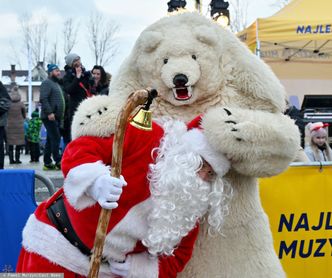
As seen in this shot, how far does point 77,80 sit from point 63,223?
5630mm

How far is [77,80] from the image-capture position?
26.1ft

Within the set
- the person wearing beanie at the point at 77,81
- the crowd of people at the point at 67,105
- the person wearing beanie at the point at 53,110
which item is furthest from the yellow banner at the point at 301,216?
the person wearing beanie at the point at 53,110

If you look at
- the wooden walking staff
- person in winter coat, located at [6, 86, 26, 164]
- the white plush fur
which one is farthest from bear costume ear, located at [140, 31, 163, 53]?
person in winter coat, located at [6, 86, 26, 164]

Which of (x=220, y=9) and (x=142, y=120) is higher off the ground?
(x=220, y=9)

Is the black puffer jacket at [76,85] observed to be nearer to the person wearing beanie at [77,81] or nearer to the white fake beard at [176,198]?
the person wearing beanie at [77,81]

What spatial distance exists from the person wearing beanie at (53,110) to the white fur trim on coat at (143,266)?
245 inches

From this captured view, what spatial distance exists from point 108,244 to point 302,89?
11.6 metres

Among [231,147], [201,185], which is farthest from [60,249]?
[231,147]

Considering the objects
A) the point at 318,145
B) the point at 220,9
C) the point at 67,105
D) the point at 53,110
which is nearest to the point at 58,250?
the point at 318,145

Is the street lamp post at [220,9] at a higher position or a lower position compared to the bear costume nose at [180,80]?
higher

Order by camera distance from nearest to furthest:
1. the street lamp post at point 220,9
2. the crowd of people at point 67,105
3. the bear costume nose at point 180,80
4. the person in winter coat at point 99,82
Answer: the bear costume nose at point 180,80 → the crowd of people at point 67,105 → the person in winter coat at point 99,82 → the street lamp post at point 220,9

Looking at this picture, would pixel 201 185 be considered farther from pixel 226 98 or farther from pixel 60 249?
pixel 60 249

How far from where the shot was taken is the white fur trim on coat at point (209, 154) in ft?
8.08

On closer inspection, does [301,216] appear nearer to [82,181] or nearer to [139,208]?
[139,208]
